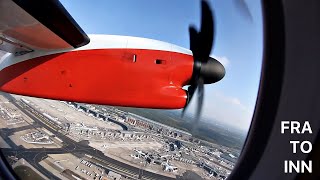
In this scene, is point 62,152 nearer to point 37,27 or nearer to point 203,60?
point 37,27

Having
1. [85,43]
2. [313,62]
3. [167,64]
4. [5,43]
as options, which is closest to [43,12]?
[85,43]

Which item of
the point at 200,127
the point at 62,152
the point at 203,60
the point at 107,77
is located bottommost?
the point at 62,152

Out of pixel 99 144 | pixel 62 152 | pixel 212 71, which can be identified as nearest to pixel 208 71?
pixel 212 71

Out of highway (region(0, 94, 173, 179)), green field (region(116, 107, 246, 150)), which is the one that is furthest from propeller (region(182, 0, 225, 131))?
highway (region(0, 94, 173, 179))

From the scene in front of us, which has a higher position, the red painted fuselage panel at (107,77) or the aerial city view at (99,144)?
the red painted fuselage panel at (107,77)

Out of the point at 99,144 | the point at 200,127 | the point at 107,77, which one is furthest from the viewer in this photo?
the point at 107,77

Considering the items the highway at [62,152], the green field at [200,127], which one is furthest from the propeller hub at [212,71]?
the highway at [62,152]

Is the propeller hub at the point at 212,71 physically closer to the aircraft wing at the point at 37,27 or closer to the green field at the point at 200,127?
the green field at the point at 200,127
